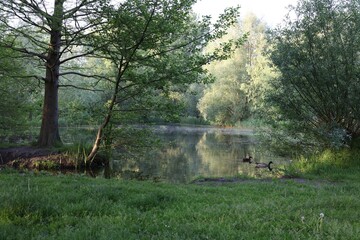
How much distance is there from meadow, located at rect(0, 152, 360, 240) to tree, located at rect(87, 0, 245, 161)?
5241 mm

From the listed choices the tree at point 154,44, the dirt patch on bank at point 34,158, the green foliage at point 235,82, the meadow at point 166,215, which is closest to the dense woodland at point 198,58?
the tree at point 154,44

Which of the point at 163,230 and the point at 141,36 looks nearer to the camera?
the point at 163,230

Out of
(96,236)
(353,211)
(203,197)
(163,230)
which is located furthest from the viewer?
(203,197)

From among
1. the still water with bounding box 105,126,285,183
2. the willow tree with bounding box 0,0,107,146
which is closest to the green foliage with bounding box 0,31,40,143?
the willow tree with bounding box 0,0,107,146

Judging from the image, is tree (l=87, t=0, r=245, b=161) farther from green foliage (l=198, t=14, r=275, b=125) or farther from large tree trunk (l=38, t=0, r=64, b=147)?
green foliage (l=198, t=14, r=275, b=125)

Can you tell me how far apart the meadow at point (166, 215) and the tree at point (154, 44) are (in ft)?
17.2

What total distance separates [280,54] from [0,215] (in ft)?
37.6

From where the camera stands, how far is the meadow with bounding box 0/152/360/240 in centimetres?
469

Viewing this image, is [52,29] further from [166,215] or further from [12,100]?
[166,215]

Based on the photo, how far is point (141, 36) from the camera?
11398 millimetres

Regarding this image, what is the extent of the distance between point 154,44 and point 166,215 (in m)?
7.64

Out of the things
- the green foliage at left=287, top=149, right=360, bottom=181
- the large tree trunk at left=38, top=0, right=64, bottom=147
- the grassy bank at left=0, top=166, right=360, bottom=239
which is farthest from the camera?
the large tree trunk at left=38, top=0, right=64, bottom=147

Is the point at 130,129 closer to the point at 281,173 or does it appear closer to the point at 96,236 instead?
the point at 281,173

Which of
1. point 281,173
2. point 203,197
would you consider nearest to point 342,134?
point 281,173
